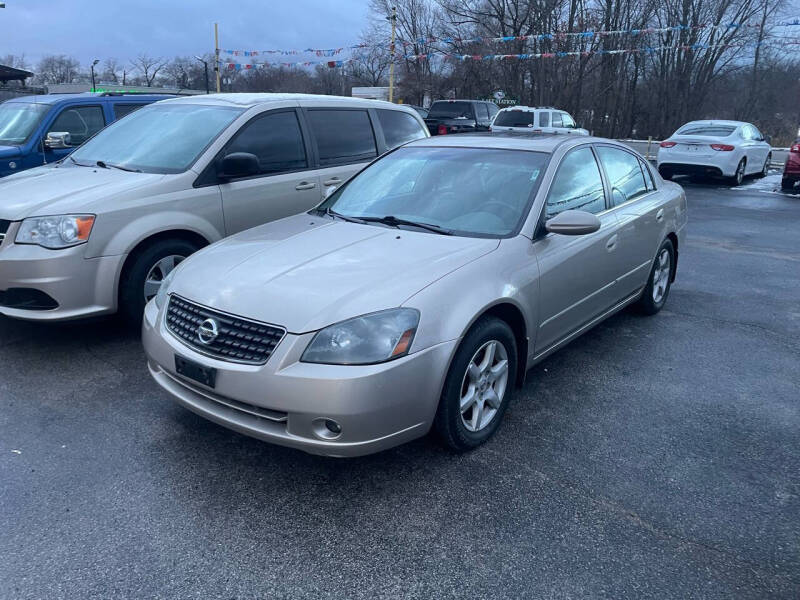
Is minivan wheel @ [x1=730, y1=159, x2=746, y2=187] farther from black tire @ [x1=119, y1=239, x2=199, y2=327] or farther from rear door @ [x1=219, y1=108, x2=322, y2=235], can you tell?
black tire @ [x1=119, y1=239, x2=199, y2=327]

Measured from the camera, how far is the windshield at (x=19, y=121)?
7.67 meters

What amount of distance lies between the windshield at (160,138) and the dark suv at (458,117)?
50.5 ft

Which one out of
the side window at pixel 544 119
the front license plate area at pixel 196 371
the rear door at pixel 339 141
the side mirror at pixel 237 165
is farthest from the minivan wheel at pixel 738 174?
the front license plate area at pixel 196 371

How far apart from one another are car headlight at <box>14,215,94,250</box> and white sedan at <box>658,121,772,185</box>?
14.8 meters

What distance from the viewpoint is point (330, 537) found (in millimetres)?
2709

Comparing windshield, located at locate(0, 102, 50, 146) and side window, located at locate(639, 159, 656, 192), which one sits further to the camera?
windshield, located at locate(0, 102, 50, 146)

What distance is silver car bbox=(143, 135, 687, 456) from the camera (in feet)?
9.18

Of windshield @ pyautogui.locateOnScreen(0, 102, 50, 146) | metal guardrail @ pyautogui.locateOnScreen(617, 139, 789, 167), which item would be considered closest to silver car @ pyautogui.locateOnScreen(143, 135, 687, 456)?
windshield @ pyautogui.locateOnScreen(0, 102, 50, 146)

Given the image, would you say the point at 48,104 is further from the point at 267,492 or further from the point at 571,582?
the point at 571,582

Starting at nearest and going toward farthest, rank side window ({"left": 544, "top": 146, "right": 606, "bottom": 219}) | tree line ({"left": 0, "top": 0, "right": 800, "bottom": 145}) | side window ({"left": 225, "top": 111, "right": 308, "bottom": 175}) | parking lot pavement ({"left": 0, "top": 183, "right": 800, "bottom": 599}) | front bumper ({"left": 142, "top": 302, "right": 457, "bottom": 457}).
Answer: parking lot pavement ({"left": 0, "top": 183, "right": 800, "bottom": 599}), front bumper ({"left": 142, "top": 302, "right": 457, "bottom": 457}), side window ({"left": 544, "top": 146, "right": 606, "bottom": 219}), side window ({"left": 225, "top": 111, "right": 308, "bottom": 175}), tree line ({"left": 0, "top": 0, "right": 800, "bottom": 145})

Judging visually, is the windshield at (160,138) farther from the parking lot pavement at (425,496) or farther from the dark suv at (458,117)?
the dark suv at (458,117)

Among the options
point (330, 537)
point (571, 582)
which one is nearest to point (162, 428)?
point (330, 537)

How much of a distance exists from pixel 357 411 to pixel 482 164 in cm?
212

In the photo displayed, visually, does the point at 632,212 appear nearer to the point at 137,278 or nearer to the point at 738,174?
the point at 137,278
